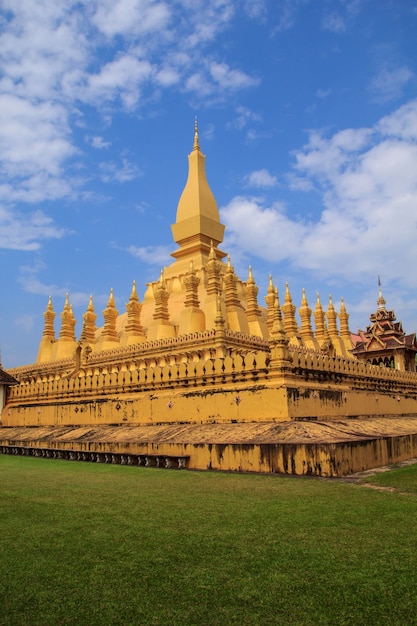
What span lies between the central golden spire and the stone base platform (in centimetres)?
1823

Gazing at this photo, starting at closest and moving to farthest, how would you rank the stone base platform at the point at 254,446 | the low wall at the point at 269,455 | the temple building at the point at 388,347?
the low wall at the point at 269,455
the stone base platform at the point at 254,446
the temple building at the point at 388,347

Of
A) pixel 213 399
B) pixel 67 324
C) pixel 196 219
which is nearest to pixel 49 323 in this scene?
pixel 67 324

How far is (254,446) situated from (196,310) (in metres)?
14.1

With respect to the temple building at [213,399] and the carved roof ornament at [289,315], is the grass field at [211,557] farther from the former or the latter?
the carved roof ornament at [289,315]

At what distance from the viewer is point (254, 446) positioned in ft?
28.7

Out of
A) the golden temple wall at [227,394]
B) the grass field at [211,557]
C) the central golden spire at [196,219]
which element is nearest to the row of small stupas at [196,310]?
the central golden spire at [196,219]

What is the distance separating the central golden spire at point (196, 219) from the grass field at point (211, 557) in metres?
24.6

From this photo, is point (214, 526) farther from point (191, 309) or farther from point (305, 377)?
point (191, 309)

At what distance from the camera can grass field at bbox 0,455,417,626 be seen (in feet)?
9.26

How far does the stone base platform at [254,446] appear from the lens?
810 cm

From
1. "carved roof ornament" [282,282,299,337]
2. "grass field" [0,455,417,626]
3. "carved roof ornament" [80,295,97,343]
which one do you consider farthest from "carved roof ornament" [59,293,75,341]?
"grass field" [0,455,417,626]

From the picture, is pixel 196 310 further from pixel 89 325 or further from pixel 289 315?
pixel 89 325

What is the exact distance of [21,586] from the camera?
10.5 ft

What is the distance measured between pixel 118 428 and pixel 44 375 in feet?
46.5
